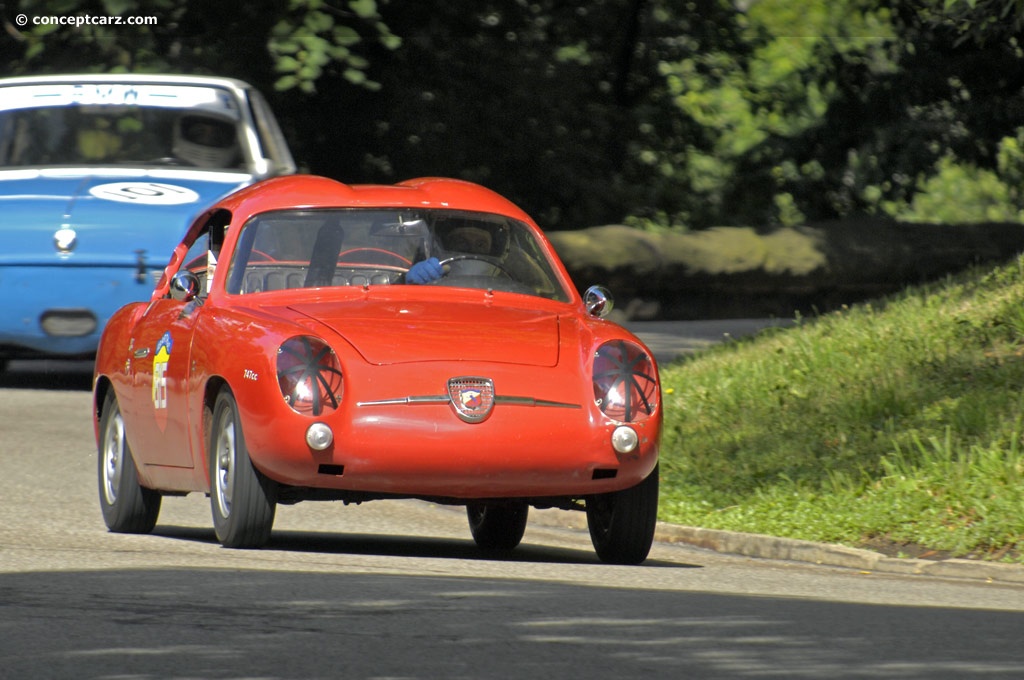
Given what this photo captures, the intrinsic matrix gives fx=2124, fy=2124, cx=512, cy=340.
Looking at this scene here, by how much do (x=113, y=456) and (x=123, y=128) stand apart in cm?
652

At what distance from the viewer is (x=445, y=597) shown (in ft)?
22.9

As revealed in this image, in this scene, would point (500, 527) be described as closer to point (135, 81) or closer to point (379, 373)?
point (379, 373)

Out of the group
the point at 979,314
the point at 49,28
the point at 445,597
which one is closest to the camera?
the point at 445,597

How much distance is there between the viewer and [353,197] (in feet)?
30.3

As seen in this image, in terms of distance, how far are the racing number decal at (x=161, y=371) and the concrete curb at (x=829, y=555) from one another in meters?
2.72

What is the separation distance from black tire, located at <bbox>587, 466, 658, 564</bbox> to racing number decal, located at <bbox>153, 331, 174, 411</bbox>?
1885 mm

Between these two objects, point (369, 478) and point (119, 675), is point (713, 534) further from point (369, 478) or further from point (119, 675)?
point (119, 675)

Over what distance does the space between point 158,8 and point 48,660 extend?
14869 mm

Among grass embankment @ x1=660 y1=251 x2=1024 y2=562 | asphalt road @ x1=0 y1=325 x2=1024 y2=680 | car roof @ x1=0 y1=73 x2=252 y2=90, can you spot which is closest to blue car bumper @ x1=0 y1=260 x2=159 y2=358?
car roof @ x1=0 y1=73 x2=252 y2=90

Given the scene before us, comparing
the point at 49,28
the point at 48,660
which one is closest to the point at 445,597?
the point at 48,660

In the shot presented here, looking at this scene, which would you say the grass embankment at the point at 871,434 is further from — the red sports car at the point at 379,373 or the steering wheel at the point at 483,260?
the steering wheel at the point at 483,260

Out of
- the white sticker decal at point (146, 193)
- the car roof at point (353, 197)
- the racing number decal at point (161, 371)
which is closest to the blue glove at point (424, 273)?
the car roof at point (353, 197)

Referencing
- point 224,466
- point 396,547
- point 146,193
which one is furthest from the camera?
point 146,193

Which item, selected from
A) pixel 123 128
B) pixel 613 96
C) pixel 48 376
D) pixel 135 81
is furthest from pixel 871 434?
pixel 613 96
